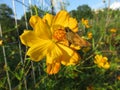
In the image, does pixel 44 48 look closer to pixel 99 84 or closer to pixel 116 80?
pixel 99 84

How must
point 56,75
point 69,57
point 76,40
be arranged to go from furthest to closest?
point 56,75
point 69,57
point 76,40

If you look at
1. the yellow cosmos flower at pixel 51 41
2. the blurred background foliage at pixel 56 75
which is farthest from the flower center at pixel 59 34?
the blurred background foliage at pixel 56 75

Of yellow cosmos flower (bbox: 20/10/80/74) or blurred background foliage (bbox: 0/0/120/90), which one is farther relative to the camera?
blurred background foliage (bbox: 0/0/120/90)

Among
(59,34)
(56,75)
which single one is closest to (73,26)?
(59,34)

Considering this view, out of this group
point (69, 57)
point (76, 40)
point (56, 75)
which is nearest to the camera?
point (76, 40)

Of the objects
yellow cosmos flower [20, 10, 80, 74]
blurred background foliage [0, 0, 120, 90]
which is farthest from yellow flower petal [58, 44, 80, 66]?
blurred background foliage [0, 0, 120, 90]

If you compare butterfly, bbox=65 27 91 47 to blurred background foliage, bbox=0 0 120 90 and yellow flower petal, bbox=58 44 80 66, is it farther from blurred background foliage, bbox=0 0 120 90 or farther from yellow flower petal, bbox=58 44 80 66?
blurred background foliage, bbox=0 0 120 90

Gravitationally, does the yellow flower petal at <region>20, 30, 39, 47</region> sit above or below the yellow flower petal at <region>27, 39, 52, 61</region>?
above

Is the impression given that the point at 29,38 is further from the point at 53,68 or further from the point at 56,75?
the point at 56,75
